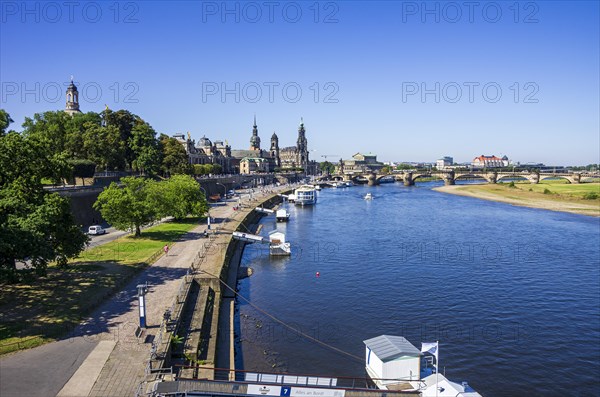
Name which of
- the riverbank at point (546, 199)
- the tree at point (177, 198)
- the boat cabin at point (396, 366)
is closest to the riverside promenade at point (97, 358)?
the boat cabin at point (396, 366)

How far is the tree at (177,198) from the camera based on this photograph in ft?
205

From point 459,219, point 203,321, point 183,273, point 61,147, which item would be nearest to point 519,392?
point 203,321

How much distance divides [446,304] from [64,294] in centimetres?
2918

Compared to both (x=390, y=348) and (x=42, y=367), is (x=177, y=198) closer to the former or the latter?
(x=42, y=367)

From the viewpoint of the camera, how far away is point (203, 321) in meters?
28.0

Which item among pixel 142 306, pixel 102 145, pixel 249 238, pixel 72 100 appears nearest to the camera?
pixel 142 306

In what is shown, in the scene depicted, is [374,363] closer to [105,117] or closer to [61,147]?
[61,147]

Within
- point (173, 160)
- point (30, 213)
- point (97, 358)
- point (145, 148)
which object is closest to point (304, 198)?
point (173, 160)

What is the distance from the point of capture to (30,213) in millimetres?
28594

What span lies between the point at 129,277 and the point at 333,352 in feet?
55.3

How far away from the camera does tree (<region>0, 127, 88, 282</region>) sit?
84.5ft

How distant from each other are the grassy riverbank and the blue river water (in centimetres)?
981

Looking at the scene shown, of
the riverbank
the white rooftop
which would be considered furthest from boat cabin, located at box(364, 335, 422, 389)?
the riverbank

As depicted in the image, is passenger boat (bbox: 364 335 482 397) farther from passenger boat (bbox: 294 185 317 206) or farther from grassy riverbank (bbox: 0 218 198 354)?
passenger boat (bbox: 294 185 317 206)
